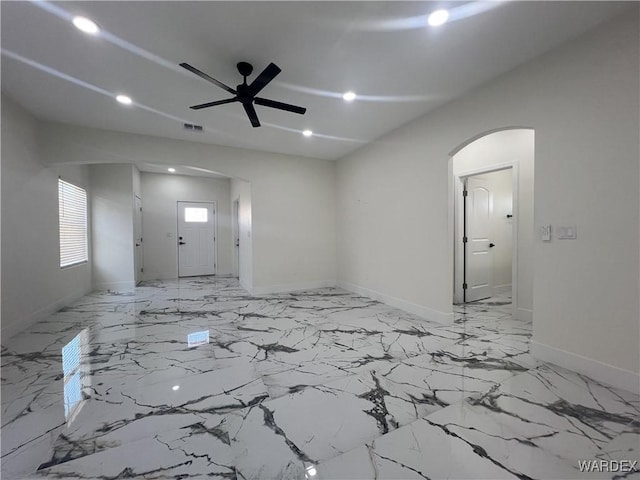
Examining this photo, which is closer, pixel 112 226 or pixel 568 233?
pixel 568 233

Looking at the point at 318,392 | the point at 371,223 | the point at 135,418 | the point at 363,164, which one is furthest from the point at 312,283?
the point at 135,418

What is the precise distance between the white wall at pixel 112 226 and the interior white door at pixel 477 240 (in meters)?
6.65

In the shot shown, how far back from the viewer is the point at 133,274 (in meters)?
5.88

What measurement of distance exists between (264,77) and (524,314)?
169 inches

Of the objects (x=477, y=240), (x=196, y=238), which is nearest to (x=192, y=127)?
(x=196, y=238)

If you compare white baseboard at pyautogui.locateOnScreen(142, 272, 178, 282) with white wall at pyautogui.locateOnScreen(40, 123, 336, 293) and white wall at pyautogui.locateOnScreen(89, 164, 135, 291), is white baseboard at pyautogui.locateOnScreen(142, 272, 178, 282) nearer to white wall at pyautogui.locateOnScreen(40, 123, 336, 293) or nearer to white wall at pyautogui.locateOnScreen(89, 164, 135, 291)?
white wall at pyautogui.locateOnScreen(89, 164, 135, 291)

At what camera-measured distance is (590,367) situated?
7.25 feet

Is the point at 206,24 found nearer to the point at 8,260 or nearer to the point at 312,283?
the point at 8,260

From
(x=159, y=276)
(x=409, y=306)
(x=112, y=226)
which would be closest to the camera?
(x=409, y=306)

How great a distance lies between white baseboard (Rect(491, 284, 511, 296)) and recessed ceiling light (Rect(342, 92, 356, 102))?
4133 millimetres

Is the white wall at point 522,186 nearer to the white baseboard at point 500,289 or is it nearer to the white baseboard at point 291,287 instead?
the white baseboard at point 500,289

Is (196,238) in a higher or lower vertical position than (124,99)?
lower

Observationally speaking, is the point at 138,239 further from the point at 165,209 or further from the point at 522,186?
the point at 522,186

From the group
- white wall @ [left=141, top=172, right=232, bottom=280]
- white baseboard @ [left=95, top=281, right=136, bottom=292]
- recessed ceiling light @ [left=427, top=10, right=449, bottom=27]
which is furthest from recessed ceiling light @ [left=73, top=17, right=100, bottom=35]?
white wall @ [left=141, top=172, right=232, bottom=280]
